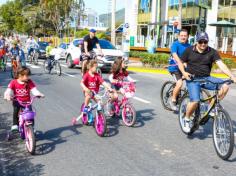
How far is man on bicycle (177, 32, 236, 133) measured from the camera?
6.04 m

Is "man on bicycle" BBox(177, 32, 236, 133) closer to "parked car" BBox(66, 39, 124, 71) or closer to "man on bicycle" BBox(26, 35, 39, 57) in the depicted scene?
"parked car" BBox(66, 39, 124, 71)

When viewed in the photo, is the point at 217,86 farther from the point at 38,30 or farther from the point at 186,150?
the point at 38,30

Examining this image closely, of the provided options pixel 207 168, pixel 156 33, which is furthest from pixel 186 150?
pixel 156 33

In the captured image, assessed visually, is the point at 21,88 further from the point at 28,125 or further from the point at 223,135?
the point at 223,135

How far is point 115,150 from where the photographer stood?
5.82 meters

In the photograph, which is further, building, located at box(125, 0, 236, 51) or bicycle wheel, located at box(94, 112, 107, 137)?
building, located at box(125, 0, 236, 51)

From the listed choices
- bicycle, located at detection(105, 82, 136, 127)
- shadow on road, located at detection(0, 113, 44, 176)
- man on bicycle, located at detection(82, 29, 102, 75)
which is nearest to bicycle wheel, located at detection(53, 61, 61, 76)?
man on bicycle, located at detection(82, 29, 102, 75)

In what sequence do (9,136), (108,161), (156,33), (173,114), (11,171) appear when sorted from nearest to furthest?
(11,171) → (108,161) → (9,136) → (173,114) → (156,33)

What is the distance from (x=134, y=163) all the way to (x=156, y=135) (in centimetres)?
161

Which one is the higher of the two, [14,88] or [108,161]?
[14,88]

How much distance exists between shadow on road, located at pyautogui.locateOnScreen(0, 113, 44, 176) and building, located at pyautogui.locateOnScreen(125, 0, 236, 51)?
23757 mm

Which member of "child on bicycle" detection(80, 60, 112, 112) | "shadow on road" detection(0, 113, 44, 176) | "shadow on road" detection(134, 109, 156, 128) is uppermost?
"child on bicycle" detection(80, 60, 112, 112)

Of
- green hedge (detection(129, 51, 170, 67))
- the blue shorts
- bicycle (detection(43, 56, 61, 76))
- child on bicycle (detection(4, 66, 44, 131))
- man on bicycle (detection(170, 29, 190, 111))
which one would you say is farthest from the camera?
green hedge (detection(129, 51, 170, 67))

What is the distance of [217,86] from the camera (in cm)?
574
